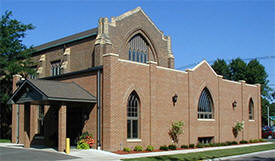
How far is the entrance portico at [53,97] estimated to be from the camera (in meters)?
21.6

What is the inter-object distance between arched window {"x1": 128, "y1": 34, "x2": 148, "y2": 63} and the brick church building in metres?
0.10

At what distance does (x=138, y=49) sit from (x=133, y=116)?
12.6 meters

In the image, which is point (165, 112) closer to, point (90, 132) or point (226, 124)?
point (90, 132)

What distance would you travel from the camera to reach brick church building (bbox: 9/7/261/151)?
2305cm

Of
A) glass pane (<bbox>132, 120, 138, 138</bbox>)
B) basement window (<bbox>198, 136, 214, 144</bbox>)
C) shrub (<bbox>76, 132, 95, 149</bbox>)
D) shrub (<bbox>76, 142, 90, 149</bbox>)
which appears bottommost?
basement window (<bbox>198, 136, 214, 144</bbox>)

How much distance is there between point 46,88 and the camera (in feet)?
71.8

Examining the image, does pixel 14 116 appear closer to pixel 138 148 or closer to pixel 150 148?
pixel 138 148

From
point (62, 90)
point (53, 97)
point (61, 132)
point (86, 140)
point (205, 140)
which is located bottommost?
point (205, 140)

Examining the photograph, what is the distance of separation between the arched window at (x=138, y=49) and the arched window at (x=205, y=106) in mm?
7433

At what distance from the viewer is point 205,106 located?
32.2 metres

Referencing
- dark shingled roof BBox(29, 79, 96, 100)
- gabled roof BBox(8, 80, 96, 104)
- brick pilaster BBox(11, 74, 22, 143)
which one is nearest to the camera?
gabled roof BBox(8, 80, 96, 104)

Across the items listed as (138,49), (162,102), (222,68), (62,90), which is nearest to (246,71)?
(222,68)

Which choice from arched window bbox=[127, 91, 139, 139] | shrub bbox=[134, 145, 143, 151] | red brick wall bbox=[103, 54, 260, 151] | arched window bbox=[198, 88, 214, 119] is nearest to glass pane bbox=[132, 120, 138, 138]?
arched window bbox=[127, 91, 139, 139]

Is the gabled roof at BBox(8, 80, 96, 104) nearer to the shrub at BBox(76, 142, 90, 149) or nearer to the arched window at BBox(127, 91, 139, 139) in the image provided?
the arched window at BBox(127, 91, 139, 139)
